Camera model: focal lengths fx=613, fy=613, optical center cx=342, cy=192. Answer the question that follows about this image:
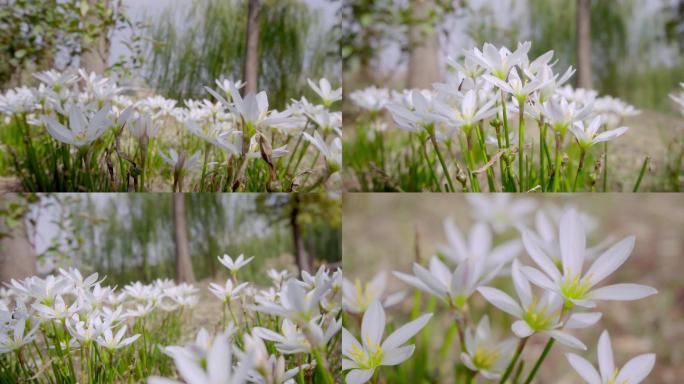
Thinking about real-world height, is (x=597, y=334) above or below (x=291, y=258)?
below

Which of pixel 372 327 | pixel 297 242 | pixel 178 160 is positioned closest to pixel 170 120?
pixel 178 160

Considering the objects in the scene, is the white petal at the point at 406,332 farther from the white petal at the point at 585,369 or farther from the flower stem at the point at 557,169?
the flower stem at the point at 557,169

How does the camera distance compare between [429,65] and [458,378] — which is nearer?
[458,378]

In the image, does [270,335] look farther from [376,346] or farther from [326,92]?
[326,92]

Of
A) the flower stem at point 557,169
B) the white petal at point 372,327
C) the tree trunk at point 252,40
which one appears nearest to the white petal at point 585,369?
the white petal at point 372,327

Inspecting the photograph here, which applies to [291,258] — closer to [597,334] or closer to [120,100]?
[120,100]

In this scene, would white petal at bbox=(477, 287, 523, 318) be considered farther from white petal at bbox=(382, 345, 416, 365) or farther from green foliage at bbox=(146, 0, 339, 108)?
green foliage at bbox=(146, 0, 339, 108)

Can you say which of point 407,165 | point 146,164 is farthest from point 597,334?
point 146,164

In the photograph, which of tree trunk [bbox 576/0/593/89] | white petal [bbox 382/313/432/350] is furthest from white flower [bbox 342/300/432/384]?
tree trunk [bbox 576/0/593/89]
